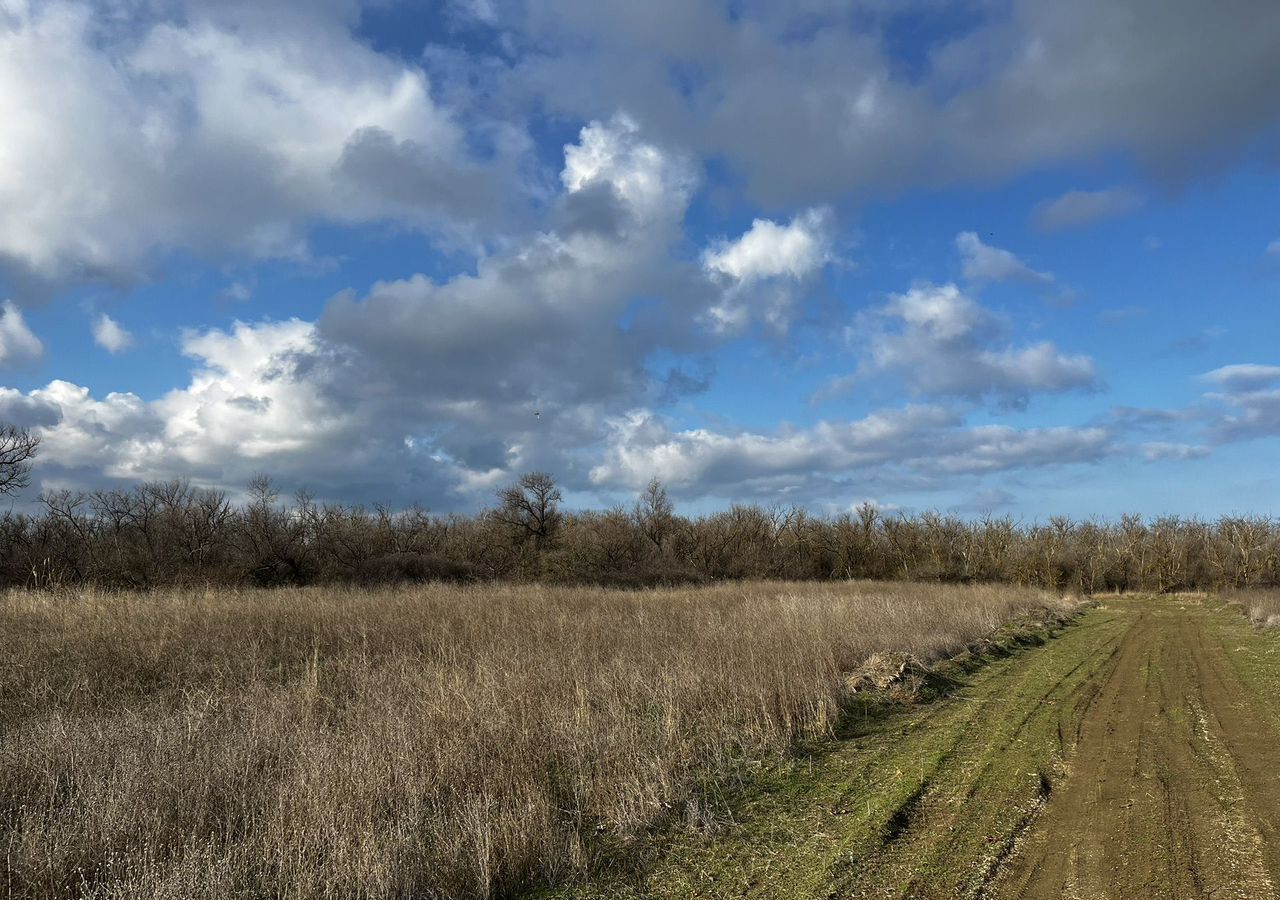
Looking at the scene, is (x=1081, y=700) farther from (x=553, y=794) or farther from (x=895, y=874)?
(x=553, y=794)

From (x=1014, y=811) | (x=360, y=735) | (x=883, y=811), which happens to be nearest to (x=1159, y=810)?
(x=1014, y=811)

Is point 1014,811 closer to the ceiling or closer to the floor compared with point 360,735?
closer to the floor

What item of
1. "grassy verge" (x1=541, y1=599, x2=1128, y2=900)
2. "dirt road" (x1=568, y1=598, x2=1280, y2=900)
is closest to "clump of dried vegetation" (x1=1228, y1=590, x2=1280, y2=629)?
"dirt road" (x1=568, y1=598, x2=1280, y2=900)

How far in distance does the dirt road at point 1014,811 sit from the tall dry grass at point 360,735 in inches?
31.8

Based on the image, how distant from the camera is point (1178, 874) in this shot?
15.6ft

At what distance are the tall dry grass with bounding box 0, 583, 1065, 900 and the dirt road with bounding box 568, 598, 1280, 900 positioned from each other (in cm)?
81

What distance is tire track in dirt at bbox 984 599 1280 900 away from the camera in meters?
4.68

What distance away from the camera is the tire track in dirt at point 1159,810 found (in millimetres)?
4684

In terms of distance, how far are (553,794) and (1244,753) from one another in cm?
757

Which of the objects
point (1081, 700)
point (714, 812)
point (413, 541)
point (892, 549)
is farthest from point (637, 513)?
point (714, 812)

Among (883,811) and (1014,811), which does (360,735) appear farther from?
(1014,811)

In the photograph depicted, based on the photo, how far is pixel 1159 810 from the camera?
233 inches

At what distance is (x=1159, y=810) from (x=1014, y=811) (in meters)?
1.22

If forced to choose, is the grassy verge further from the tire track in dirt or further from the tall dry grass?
the tall dry grass
